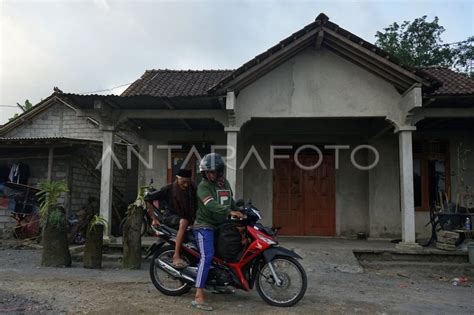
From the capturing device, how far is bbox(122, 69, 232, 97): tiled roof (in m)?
8.26

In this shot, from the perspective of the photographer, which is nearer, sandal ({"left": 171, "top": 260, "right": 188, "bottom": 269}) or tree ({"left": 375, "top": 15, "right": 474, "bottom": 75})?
sandal ({"left": 171, "top": 260, "right": 188, "bottom": 269})

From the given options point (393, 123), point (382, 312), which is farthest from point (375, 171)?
point (382, 312)

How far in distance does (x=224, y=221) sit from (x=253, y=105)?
4.08m

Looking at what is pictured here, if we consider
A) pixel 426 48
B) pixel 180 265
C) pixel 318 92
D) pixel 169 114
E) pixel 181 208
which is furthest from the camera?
pixel 426 48

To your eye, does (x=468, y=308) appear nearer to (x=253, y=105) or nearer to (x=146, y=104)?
(x=253, y=105)

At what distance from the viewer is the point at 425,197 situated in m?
9.80

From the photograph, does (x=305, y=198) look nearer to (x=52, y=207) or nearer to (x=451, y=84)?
(x=451, y=84)

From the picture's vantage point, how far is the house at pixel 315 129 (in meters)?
7.66

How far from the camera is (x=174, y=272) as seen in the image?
15.3 ft

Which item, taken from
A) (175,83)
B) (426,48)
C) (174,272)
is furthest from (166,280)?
(426,48)

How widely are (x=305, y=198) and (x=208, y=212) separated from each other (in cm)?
611

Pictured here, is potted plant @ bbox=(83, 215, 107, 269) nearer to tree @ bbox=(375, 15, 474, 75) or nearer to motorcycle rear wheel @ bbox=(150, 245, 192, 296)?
motorcycle rear wheel @ bbox=(150, 245, 192, 296)

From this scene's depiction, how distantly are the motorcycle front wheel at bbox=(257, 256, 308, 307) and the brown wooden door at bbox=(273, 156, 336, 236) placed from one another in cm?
567

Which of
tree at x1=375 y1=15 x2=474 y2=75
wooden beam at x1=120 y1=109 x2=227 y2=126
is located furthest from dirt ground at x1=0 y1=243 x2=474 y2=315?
tree at x1=375 y1=15 x2=474 y2=75
